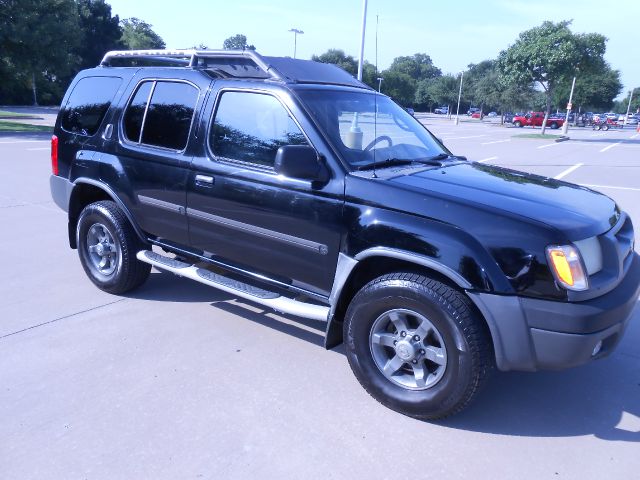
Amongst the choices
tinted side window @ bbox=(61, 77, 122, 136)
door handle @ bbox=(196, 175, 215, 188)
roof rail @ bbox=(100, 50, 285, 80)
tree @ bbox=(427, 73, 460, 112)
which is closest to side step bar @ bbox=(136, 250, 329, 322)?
door handle @ bbox=(196, 175, 215, 188)

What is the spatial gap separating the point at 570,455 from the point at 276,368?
183 cm

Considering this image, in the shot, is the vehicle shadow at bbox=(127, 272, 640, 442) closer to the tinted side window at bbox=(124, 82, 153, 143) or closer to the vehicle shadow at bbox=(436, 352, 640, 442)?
the vehicle shadow at bbox=(436, 352, 640, 442)

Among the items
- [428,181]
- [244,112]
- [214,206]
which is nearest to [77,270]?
[214,206]

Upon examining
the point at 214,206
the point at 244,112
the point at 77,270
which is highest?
the point at 244,112

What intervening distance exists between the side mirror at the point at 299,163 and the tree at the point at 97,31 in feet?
182

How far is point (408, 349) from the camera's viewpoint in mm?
3074

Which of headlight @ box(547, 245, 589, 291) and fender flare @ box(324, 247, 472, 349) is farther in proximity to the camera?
fender flare @ box(324, 247, 472, 349)

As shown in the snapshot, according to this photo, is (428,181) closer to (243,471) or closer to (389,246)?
(389,246)

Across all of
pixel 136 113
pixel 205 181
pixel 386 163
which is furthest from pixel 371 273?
pixel 136 113

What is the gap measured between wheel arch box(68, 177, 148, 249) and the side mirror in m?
1.93

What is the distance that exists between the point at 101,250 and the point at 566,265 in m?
3.87

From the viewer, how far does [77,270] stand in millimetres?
5398

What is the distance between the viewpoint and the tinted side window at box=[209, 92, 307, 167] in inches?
141

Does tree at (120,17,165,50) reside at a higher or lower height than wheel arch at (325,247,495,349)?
higher
